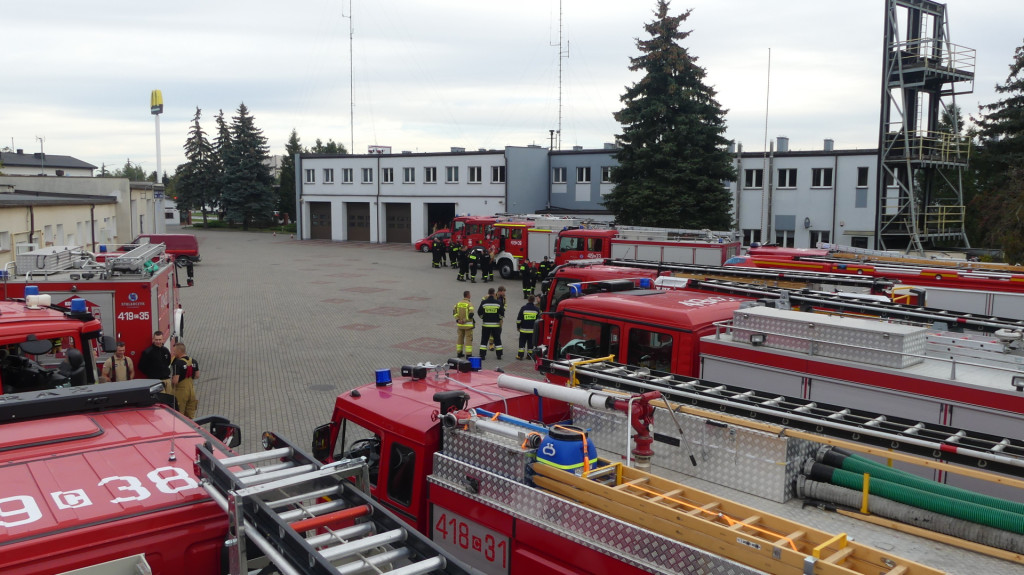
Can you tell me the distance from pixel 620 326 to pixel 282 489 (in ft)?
17.0

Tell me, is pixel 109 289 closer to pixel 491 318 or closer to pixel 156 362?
pixel 156 362

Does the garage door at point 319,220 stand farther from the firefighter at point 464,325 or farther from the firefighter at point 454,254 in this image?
the firefighter at point 464,325

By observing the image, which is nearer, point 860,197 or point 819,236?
point 860,197

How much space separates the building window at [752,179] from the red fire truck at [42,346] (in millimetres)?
34144

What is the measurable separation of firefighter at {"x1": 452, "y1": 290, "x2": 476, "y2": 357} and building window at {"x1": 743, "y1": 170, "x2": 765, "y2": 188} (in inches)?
1025

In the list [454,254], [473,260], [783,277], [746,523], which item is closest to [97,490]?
[746,523]

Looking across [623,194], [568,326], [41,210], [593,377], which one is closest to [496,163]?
[623,194]

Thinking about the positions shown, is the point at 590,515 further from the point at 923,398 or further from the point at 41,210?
the point at 41,210

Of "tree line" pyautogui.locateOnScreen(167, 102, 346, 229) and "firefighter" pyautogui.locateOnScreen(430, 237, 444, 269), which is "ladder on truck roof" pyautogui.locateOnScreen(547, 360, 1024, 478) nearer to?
"firefighter" pyautogui.locateOnScreen(430, 237, 444, 269)

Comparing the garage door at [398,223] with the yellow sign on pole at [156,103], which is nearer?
the garage door at [398,223]

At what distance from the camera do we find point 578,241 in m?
25.6

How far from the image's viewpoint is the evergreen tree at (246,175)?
65500 millimetres

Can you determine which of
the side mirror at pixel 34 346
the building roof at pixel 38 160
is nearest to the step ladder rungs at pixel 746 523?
the side mirror at pixel 34 346

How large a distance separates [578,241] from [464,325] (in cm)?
1102
